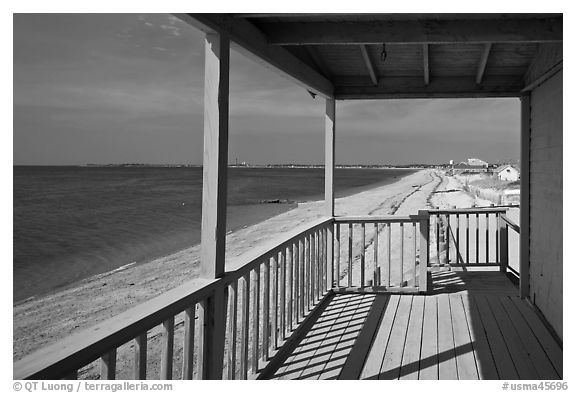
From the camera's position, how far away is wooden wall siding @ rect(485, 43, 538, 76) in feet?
12.7

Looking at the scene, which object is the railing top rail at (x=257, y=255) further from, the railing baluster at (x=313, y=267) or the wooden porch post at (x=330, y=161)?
the wooden porch post at (x=330, y=161)

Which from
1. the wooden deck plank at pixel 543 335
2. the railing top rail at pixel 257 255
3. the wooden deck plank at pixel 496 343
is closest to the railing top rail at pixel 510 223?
the wooden deck plank at pixel 543 335

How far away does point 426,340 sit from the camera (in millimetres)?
3486

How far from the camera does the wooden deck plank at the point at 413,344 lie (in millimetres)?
2941

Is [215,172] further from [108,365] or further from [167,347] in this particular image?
[108,365]

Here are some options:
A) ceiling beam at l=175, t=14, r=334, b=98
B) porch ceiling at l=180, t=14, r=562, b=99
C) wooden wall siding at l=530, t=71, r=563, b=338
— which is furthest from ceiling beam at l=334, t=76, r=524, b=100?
ceiling beam at l=175, t=14, r=334, b=98

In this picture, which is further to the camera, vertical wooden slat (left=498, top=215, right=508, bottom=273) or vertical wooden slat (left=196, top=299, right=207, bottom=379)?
vertical wooden slat (left=498, top=215, right=508, bottom=273)

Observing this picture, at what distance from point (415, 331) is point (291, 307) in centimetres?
107

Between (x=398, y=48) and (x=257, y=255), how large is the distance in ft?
7.89

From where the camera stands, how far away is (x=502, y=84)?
4570mm

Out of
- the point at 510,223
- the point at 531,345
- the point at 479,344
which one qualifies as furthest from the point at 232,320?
the point at 510,223

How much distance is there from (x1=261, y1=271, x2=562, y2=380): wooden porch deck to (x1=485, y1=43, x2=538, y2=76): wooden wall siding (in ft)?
7.72

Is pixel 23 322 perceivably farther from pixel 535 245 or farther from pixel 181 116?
pixel 181 116

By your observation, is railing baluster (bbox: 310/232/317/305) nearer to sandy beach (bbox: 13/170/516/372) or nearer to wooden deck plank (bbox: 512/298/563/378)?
wooden deck plank (bbox: 512/298/563/378)
